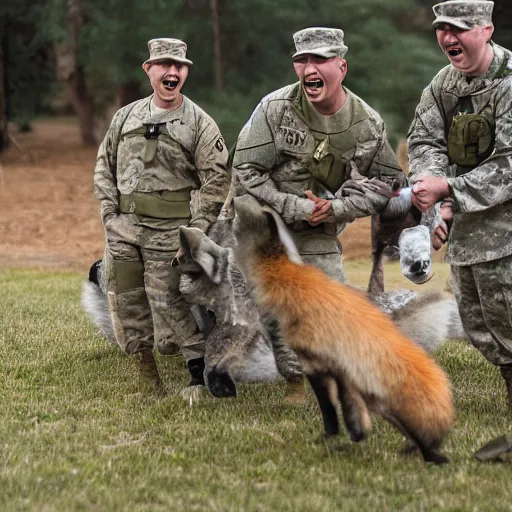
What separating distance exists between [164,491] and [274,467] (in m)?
0.56

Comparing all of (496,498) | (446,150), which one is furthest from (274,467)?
(446,150)

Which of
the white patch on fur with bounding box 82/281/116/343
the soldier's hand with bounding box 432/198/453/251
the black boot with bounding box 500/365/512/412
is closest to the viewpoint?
the soldier's hand with bounding box 432/198/453/251

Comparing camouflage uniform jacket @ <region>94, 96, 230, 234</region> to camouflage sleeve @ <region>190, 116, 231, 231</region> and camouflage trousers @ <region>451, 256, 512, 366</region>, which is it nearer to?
camouflage sleeve @ <region>190, 116, 231, 231</region>

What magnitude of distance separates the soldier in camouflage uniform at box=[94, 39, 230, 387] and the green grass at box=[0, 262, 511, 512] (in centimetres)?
57

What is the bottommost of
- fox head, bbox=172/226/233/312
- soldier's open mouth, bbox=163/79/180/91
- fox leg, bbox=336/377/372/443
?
fox leg, bbox=336/377/372/443

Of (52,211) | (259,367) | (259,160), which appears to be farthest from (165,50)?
(52,211)

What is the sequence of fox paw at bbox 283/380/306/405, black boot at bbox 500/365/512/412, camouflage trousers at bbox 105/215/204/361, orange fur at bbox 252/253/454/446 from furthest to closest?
camouflage trousers at bbox 105/215/204/361 → fox paw at bbox 283/380/306/405 → black boot at bbox 500/365/512/412 → orange fur at bbox 252/253/454/446

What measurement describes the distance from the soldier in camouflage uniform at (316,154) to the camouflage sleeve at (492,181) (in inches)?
18.3

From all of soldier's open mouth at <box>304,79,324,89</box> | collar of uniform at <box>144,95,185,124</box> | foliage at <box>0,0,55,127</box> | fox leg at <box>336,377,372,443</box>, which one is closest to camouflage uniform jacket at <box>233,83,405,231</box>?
soldier's open mouth at <box>304,79,324,89</box>

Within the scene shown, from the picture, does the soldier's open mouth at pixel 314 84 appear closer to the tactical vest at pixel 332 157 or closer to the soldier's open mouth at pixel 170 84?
the tactical vest at pixel 332 157

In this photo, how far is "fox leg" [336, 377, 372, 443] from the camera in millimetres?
4172

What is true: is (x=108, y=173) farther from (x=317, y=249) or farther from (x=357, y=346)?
(x=357, y=346)

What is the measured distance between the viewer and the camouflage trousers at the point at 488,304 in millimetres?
5141

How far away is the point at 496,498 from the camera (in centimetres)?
391
